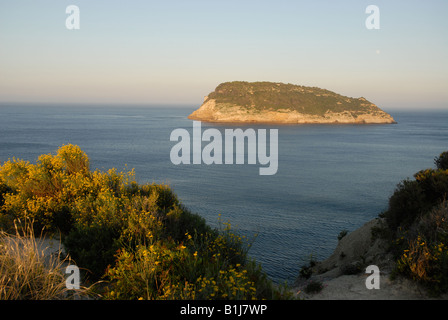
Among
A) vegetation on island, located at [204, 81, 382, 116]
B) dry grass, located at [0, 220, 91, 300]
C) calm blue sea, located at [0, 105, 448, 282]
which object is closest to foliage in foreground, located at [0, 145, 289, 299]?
dry grass, located at [0, 220, 91, 300]

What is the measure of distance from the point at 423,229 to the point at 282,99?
151 meters

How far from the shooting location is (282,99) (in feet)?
509

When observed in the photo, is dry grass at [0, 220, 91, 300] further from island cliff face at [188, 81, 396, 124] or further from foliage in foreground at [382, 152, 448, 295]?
island cliff face at [188, 81, 396, 124]

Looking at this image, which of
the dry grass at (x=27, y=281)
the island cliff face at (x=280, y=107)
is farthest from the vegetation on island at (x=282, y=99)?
the dry grass at (x=27, y=281)

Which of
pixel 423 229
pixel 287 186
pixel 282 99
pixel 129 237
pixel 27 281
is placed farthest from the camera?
pixel 282 99

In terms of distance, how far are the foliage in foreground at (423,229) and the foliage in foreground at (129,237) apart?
11.4ft

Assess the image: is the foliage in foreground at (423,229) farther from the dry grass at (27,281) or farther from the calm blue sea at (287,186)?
the dry grass at (27,281)

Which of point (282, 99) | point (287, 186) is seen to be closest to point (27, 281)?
point (287, 186)

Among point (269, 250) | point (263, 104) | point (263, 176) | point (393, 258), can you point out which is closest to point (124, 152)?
point (263, 176)

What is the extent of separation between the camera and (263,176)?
4697cm

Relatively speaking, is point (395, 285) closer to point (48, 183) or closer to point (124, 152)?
point (48, 183)

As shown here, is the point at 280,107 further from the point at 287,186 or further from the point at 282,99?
the point at 287,186
